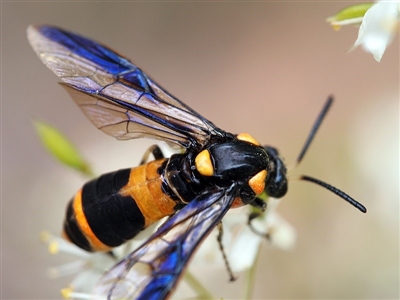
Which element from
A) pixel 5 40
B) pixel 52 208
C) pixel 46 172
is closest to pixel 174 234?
pixel 52 208

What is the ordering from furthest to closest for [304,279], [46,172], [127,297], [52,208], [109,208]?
[46,172] → [52,208] → [304,279] → [109,208] → [127,297]

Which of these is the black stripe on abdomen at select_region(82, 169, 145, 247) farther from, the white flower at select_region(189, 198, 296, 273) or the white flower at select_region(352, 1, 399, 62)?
the white flower at select_region(352, 1, 399, 62)

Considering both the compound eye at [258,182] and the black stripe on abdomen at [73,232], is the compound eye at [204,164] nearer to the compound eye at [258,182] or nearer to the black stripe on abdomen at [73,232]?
the compound eye at [258,182]

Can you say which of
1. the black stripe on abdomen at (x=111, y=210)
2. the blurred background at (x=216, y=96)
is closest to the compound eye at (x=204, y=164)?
→ the black stripe on abdomen at (x=111, y=210)

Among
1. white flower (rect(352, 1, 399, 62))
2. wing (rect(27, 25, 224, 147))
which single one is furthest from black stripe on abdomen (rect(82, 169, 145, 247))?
white flower (rect(352, 1, 399, 62))

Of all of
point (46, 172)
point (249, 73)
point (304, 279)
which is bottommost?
point (46, 172)

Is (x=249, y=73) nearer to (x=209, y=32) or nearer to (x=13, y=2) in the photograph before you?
(x=209, y=32)

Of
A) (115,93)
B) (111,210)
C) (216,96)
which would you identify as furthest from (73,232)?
(216,96)
